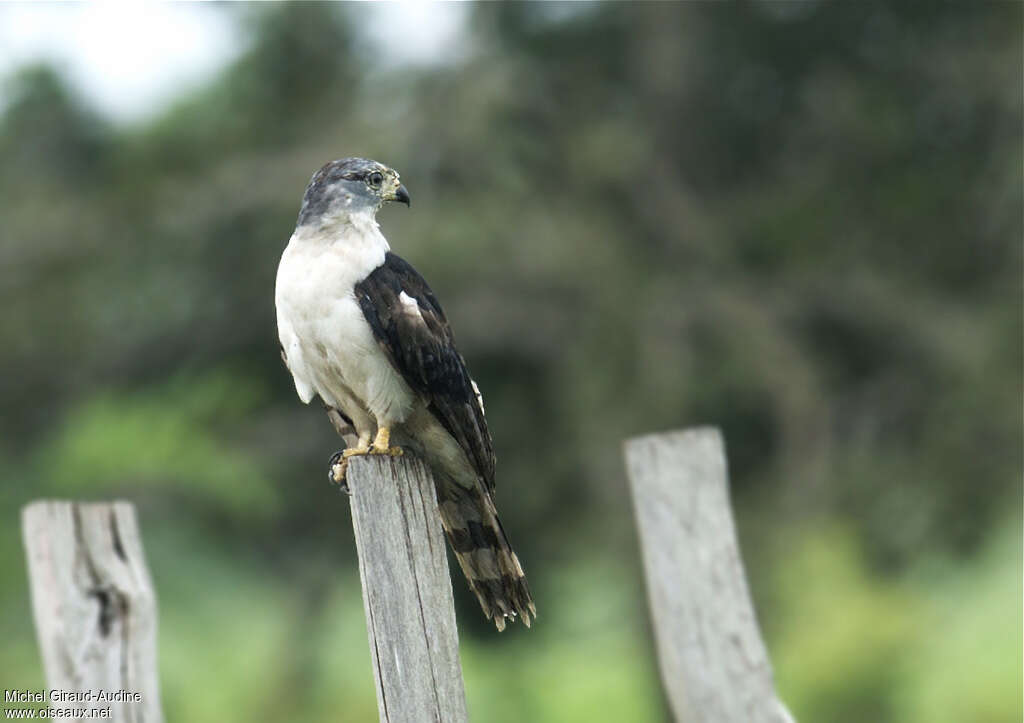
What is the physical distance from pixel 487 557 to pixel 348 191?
3.44ft

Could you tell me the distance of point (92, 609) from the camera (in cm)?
341

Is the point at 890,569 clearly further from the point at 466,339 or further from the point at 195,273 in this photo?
the point at 195,273

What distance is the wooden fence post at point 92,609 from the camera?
3.35 metres

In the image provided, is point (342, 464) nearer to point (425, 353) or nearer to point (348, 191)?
point (425, 353)

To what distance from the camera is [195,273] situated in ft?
34.8

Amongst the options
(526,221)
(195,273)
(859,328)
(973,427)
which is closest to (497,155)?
(526,221)

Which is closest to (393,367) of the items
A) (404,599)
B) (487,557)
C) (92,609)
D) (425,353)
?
(425,353)

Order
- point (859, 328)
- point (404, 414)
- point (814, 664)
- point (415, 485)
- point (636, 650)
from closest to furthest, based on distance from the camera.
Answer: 1. point (415, 485)
2. point (404, 414)
3. point (814, 664)
4. point (636, 650)
5. point (859, 328)

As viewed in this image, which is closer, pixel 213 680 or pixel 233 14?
pixel 213 680

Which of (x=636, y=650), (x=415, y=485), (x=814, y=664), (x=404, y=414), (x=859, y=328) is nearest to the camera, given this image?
(x=415, y=485)

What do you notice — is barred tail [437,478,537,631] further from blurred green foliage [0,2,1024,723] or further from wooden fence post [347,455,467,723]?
blurred green foliage [0,2,1024,723]

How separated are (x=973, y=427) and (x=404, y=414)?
24.2 ft

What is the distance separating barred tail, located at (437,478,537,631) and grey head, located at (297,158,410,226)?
80 cm

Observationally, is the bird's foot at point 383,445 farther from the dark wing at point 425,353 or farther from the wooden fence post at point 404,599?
the wooden fence post at point 404,599
